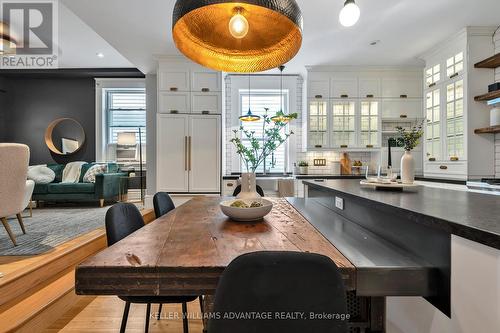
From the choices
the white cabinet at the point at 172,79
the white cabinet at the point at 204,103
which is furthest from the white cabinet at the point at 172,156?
the white cabinet at the point at 172,79

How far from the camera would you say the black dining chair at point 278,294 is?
0.59 m

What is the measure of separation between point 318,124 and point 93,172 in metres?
4.95

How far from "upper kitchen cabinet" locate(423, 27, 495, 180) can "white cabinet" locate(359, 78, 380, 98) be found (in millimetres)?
914

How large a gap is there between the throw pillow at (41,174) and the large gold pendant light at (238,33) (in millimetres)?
5660

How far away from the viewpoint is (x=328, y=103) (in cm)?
481

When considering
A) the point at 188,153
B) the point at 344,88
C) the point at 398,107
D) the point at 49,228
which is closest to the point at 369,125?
the point at 398,107

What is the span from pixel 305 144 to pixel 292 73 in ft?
5.06

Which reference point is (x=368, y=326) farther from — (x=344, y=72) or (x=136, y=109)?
(x=136, y=109)

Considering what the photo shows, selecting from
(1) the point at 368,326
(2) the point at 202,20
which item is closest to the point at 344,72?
(2) the point at 202,20

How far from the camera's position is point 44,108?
252 inches

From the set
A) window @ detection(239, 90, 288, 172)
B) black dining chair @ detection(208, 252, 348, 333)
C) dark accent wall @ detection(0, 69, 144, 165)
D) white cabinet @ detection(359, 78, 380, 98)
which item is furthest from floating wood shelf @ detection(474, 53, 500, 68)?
dark accent wall @ detection(0, 69, 144, 165)

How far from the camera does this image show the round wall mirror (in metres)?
6.30

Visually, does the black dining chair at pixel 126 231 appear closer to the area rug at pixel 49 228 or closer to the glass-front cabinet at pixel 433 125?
the area rug at pixel 49 228

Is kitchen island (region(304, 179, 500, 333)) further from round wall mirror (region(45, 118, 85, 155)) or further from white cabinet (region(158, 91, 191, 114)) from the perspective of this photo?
round wall mirror (region(45, 118, 85, 155))
